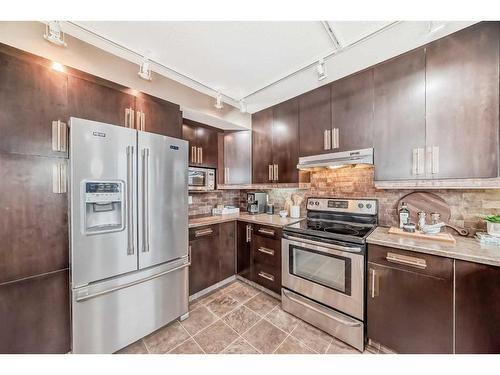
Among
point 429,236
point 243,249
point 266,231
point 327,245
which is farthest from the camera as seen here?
point 243,249

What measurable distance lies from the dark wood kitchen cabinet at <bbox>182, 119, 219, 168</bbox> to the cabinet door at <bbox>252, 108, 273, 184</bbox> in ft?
1.98

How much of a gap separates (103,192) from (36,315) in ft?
3.04

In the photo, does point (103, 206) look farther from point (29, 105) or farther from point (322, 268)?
point (322, 268)

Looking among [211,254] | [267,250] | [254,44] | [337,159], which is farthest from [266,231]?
[254,44]

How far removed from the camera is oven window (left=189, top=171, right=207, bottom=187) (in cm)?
257

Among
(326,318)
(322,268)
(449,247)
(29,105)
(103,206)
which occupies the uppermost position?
(29,105)

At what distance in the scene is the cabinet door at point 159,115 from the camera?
5.85 feet

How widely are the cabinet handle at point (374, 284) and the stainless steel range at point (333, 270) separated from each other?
0.06 m

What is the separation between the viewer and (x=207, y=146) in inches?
109

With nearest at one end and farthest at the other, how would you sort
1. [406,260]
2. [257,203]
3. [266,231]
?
[406,260]
[266,231]
[257,203]

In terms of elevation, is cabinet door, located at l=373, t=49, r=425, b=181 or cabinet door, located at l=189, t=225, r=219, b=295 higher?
cabinet door, located at l=373, t=49, r=425, b=181

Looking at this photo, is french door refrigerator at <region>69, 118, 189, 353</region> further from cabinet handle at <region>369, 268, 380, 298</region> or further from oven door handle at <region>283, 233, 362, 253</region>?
cabinet handle at <region>369, 268, 380, 298</region>

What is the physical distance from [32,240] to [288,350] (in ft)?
6.80

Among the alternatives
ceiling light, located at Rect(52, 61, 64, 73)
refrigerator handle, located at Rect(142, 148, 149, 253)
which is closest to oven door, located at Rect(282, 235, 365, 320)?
refrigerator handle, located at Rect(142, 148, 149, 253)
